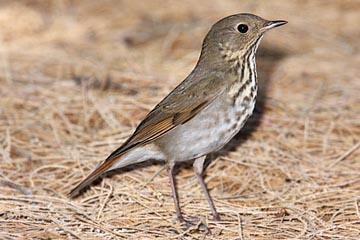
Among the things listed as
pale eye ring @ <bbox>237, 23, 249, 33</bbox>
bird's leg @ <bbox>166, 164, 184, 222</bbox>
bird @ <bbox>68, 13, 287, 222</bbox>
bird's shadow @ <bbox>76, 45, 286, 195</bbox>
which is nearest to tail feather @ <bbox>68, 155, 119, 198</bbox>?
bird @ <bbox>68, 13, 287, 222</bbox>

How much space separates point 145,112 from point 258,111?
3.11 ft

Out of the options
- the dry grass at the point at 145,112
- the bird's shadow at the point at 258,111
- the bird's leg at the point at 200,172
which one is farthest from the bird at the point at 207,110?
the bird's shadow at the point at 258,111

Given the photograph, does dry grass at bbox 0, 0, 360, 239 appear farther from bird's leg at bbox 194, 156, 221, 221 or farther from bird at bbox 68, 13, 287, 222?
bird at bbox 68, 13, 287, 222

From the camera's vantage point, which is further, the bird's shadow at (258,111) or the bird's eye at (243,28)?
the bird's shadow at (258,111)

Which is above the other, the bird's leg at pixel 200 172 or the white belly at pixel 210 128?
the white belly at pixel 210 128

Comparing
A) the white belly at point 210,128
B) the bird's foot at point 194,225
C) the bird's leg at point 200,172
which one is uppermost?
the white belly at point 210,128

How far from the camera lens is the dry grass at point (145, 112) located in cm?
441

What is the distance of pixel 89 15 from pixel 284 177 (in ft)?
12.8

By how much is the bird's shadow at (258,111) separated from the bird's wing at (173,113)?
1.28 ft

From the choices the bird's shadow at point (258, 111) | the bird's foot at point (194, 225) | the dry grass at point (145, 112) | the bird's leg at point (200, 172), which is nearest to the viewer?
the bird's foot at point (194, 225)

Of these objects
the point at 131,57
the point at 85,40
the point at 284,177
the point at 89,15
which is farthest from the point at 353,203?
the point at 89,15

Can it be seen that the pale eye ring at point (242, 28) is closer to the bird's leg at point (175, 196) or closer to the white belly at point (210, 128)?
the white belly at point (210, 128)

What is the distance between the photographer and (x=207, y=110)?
4.52 m

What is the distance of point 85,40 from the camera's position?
753 centimetres
